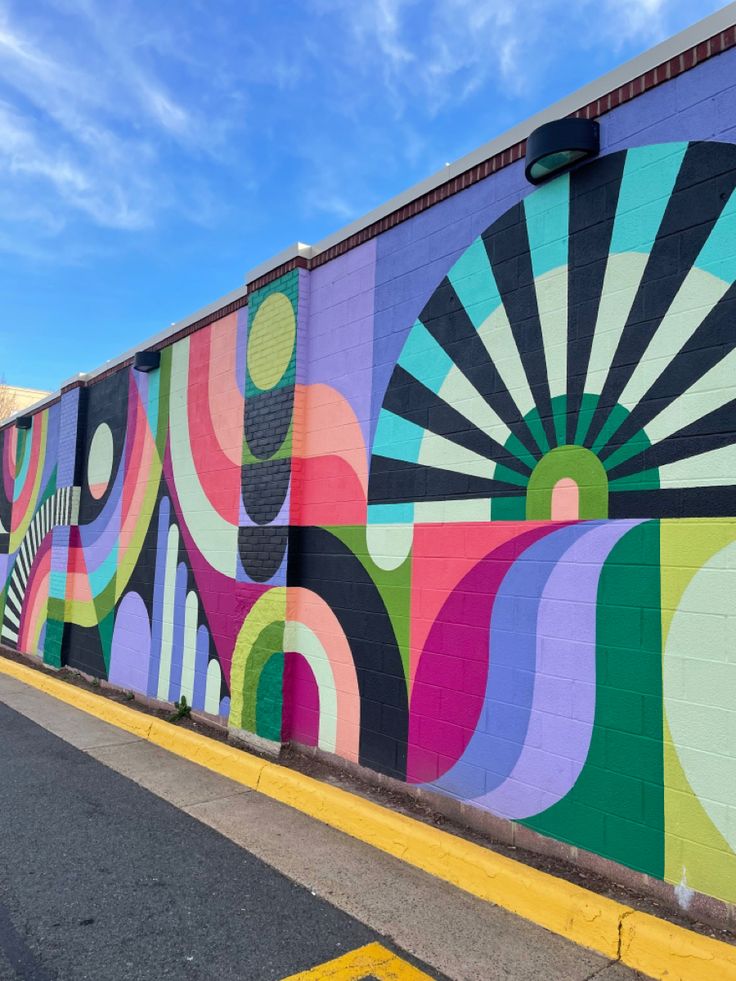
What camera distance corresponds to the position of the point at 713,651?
12.4ft

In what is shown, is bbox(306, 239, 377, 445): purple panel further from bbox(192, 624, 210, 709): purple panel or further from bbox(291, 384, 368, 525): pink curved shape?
bbox(192, 624, 210, 709): purple panel

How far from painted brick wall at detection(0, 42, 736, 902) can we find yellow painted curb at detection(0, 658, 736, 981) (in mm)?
396

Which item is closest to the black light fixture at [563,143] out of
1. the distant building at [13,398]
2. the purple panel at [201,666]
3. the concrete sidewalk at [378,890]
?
the concrete sidewalk at [378,890]

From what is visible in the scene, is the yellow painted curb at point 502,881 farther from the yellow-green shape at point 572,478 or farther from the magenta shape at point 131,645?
the magenta shape at point 131,645

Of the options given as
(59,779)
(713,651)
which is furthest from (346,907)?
(59,779)

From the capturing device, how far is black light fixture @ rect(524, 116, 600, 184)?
4.61 m

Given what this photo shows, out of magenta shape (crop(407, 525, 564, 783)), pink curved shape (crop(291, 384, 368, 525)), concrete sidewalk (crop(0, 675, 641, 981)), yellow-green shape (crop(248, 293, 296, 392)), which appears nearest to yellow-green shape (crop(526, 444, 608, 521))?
magenta shape (crop(407, 525, 564, 783))

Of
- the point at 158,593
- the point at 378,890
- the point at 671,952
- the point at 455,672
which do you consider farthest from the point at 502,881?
the point at 158,593

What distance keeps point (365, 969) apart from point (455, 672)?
7.13ft

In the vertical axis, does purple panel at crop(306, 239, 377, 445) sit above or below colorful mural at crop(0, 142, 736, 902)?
above

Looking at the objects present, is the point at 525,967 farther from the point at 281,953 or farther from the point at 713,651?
the point at 713,651

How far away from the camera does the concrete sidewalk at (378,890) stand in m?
3.46

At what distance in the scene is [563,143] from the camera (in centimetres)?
463

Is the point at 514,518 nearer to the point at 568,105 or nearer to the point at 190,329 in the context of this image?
the point at 568,105
